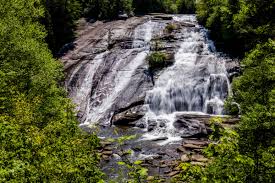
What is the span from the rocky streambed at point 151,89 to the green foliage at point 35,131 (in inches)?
238

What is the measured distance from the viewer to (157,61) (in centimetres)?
4041

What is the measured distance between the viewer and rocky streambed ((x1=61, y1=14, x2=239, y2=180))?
1084 inches

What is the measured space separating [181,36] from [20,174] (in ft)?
133

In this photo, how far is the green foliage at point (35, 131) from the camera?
29.3 feet

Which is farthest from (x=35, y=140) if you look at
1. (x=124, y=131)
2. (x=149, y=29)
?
(x=149, y=29)

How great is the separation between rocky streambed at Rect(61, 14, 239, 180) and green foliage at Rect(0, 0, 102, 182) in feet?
19.9

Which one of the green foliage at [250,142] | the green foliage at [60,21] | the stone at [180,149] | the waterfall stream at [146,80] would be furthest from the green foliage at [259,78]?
the green foliage at [60,21]

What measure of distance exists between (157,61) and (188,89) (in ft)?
19.5

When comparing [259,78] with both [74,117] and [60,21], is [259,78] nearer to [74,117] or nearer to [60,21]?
[74,117]

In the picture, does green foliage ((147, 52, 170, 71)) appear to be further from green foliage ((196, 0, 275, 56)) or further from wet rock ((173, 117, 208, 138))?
wet rock ((173, 117, 208, 138))

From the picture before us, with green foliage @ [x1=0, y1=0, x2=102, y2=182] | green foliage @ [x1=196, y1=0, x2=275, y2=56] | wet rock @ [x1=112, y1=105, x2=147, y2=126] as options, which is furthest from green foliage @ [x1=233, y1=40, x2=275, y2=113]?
wet rock @ [x1=112, y1=105, x2=147, y2=126]

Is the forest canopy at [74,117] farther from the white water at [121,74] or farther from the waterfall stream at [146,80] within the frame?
the white water at [121,74]

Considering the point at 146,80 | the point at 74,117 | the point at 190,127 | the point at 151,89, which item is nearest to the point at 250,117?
the point at 74,117

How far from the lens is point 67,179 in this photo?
9.16 m
